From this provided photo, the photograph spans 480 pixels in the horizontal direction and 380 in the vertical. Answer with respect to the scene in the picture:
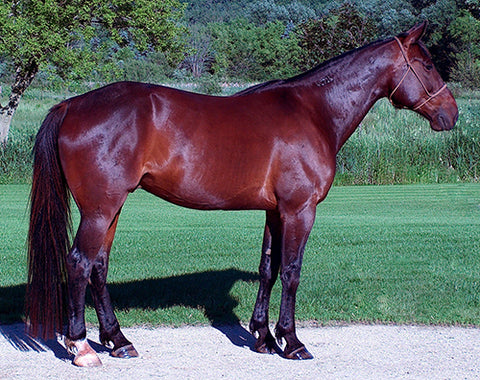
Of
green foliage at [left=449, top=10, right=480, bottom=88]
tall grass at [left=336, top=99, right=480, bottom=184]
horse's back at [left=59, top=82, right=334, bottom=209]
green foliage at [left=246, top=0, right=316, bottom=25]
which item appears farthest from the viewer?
green foliage at [left=246, top=0, right=316, bottom=25]

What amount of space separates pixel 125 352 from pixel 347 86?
2453 millimetres

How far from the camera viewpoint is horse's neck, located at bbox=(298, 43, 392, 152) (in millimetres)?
5133

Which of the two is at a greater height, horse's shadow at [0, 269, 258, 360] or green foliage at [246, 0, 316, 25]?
green foliage at [246, 0, 316, 25]

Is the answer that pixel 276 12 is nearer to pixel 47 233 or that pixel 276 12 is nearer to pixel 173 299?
pixel 173 299

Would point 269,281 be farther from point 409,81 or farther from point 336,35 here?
point 336,35

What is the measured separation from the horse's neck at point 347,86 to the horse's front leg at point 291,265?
0.62 m

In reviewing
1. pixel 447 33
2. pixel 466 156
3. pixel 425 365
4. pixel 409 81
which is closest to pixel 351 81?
pixel 409 81

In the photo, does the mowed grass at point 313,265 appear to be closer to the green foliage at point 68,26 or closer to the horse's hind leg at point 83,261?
the horse's hind leg at point 83,261

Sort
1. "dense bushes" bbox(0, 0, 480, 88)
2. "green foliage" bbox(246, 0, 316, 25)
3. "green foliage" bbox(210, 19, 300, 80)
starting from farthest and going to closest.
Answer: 1. "green foliage" bbox(246, 0, 316, 25)
2. "green foliage" bbox(210, 19, 300, 80)
3. "dense bushes" bbox(0, 0, 480, 88)

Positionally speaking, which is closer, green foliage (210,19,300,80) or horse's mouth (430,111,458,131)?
horse's mouth (430,111,458,131)

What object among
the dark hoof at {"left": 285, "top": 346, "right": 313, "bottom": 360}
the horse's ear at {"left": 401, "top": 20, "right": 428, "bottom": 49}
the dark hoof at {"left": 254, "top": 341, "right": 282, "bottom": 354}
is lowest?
the dark hoof at {"left": 254, "top": 341, "right": 282, "bottom": 354}

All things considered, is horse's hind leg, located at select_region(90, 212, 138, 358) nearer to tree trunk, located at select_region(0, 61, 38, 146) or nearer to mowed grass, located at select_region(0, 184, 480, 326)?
mowed grass, located at select_region(0, 184, 480, 326)

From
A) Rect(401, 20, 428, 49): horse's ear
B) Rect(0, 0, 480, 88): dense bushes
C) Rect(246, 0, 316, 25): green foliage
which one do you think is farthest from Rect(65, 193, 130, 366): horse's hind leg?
Rect(246, 0, 316, 25): green foliage

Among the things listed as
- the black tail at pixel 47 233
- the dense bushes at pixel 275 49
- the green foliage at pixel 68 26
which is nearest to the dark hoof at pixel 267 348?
the black tail at pixel 47 233
